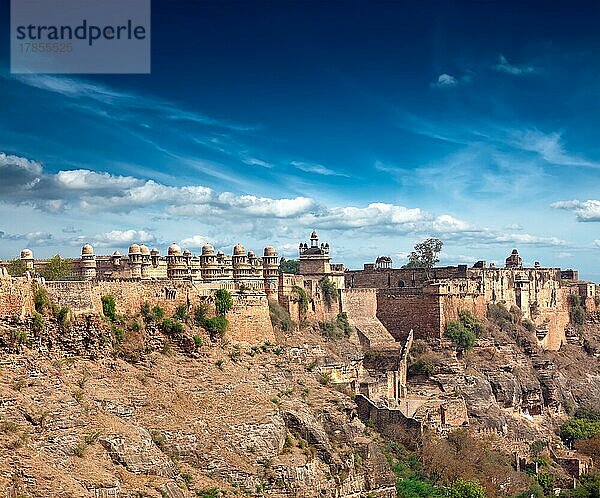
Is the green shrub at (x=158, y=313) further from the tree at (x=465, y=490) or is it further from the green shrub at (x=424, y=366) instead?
the green shrub at (x=424, y=366)

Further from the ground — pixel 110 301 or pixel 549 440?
pixel 110 301

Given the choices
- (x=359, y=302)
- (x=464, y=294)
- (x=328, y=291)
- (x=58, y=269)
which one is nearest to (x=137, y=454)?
(x=58, y=269)

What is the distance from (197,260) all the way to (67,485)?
20514mm

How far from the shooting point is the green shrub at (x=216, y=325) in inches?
1113

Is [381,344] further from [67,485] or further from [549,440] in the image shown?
[67,485]

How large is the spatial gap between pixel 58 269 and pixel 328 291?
13.2m

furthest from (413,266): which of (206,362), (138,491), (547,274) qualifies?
(138,491)

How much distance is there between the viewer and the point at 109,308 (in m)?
24.9

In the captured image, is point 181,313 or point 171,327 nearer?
point 171,327

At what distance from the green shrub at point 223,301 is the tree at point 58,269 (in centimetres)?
881

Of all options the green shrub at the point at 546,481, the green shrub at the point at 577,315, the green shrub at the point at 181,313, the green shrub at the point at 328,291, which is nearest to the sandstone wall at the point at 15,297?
the green shrub at the point at 181,313

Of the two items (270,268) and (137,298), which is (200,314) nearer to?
(137,298)

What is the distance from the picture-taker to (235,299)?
30.7 metres

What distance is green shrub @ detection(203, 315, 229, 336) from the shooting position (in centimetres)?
2828
